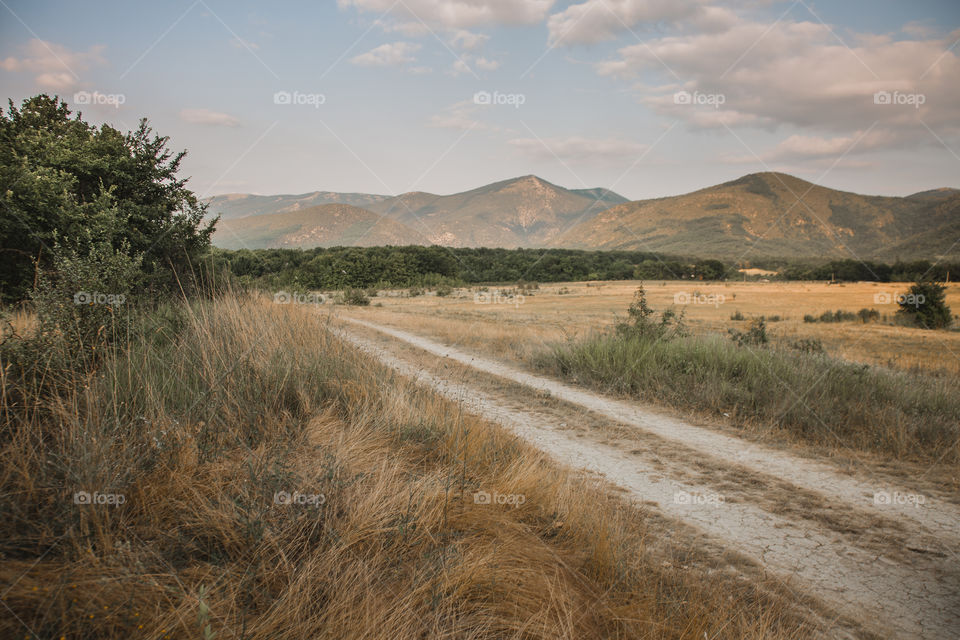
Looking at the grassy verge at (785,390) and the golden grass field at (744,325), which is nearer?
the grassy verge at (785,390)

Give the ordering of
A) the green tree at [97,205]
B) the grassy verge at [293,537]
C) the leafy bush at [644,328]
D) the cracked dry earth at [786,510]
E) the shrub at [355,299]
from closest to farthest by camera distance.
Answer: the grassy verge at [293,537]
the cracked dry earth at [786,510]
the green tree at [97,205]
the leafy bush at [644,328]
the shrub at [355,299]

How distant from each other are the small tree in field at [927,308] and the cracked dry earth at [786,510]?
24.7 metres

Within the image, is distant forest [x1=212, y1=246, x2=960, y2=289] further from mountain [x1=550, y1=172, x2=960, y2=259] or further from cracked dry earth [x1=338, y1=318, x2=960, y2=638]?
mountain [x1=550, y1=172, x2=960, y2=259]

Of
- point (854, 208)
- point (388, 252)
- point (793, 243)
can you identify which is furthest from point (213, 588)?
point (854, 208)

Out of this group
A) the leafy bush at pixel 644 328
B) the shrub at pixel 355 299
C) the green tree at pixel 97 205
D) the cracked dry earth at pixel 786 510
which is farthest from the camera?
the shrub at pixel 355 299

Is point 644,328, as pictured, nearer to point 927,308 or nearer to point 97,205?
point 97,205

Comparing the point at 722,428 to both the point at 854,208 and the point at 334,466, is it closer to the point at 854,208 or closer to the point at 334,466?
the point at 334,466

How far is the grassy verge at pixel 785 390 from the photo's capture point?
642 centimetres

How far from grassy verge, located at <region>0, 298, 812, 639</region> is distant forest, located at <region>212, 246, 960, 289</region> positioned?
46.8 m

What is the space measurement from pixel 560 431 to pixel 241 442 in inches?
183

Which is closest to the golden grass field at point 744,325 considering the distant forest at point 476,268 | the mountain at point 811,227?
the distant forest at point 476,268

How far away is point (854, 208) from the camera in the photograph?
158 meters

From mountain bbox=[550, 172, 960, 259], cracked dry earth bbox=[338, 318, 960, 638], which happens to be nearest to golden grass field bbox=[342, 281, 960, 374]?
Result: cracked dry earth bbox=[338, 318, 960, 638]

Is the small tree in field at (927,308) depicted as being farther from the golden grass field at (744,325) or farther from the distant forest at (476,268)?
the distant forest at (476,268)
